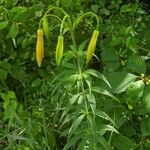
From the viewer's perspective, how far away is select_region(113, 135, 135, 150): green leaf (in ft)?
6.71

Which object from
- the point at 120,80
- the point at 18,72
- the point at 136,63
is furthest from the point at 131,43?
the point at 18,72

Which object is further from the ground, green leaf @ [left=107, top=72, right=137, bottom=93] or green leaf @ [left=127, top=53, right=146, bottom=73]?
green leaf @ [left=127, top=53, right=146, bottom=73]

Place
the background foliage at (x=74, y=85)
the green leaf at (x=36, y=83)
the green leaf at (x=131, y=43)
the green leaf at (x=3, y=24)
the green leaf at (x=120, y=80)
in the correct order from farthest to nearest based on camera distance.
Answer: the green leaf at (x=36, y=83), the green leaf at (x=3, y=24), the green leaf at (x=131, y=43), the green leaf at (x=120, y=80), the background foliage at (x=74, y=85)

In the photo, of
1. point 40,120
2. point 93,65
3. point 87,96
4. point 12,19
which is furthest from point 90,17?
point 87,96

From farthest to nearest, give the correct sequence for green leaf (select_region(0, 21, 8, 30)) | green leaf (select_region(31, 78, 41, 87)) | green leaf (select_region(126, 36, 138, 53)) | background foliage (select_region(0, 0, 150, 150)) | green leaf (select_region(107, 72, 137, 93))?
green leaf (select_region(31, 78, 41, 87))
green leaf (select_region(0, 21, 8, 30))
green leaf (select_region(126, 36, 138, 53))
green leaf (select_region(107, 72, 137, 93))
background foliage (select_region(0, 0, 150, 150))

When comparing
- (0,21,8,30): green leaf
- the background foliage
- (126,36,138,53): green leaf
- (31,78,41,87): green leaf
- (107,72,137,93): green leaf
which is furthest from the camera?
(31,78,41,87): green leaf

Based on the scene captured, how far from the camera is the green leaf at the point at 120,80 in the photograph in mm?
2000

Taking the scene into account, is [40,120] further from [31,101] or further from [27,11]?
[27,11]

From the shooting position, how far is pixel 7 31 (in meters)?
2.56

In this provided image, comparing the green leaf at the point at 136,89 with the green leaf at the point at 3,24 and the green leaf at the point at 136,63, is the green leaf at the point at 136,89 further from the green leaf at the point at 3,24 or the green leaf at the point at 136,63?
the green leaf at the point at 3,24

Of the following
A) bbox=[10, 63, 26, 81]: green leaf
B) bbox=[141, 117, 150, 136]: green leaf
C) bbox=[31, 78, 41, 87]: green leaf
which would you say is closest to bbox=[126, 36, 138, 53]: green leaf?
bbox=[141, 117, 150, 136]: green leaf

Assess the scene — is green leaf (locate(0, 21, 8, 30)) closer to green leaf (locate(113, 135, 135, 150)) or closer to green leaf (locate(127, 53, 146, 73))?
green leaf (locate(127, 53, 146, 73))

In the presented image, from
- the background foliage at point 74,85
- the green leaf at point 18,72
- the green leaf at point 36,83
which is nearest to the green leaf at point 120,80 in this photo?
the background foliage at point 74,85

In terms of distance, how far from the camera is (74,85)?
6.28 ft
